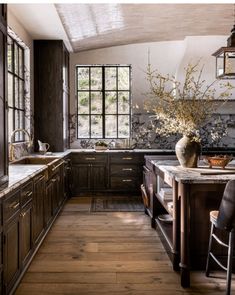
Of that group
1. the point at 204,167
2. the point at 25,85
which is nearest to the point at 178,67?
the point at 25,85

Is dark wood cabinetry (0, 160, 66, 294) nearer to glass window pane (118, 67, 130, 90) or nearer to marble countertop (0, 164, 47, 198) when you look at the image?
marble countertop (0, 164, 47, 198)

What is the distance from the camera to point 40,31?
6.05 meters

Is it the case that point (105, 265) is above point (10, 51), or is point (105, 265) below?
below

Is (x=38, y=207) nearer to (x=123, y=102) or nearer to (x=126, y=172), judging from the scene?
(x=126, y=172)

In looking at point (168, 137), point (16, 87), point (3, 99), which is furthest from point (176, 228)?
point (168, 137)

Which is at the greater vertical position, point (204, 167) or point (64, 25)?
point (64, 25)

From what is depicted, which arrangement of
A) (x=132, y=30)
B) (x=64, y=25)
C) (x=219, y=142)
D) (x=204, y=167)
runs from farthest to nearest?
(x=219, y=142)
(x=132, y=30)
(x=64, y=25)
(x=204, y=167)

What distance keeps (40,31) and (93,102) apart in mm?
2163

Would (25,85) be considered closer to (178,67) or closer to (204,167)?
(178,67)

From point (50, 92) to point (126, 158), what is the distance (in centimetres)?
184

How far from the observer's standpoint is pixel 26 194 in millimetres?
3270

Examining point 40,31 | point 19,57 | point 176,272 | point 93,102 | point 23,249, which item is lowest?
point 176,272

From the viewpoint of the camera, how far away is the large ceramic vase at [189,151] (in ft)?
12.6

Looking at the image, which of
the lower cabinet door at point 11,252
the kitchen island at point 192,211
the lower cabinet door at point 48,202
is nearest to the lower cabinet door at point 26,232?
the lower cabinet door at point 11,252
